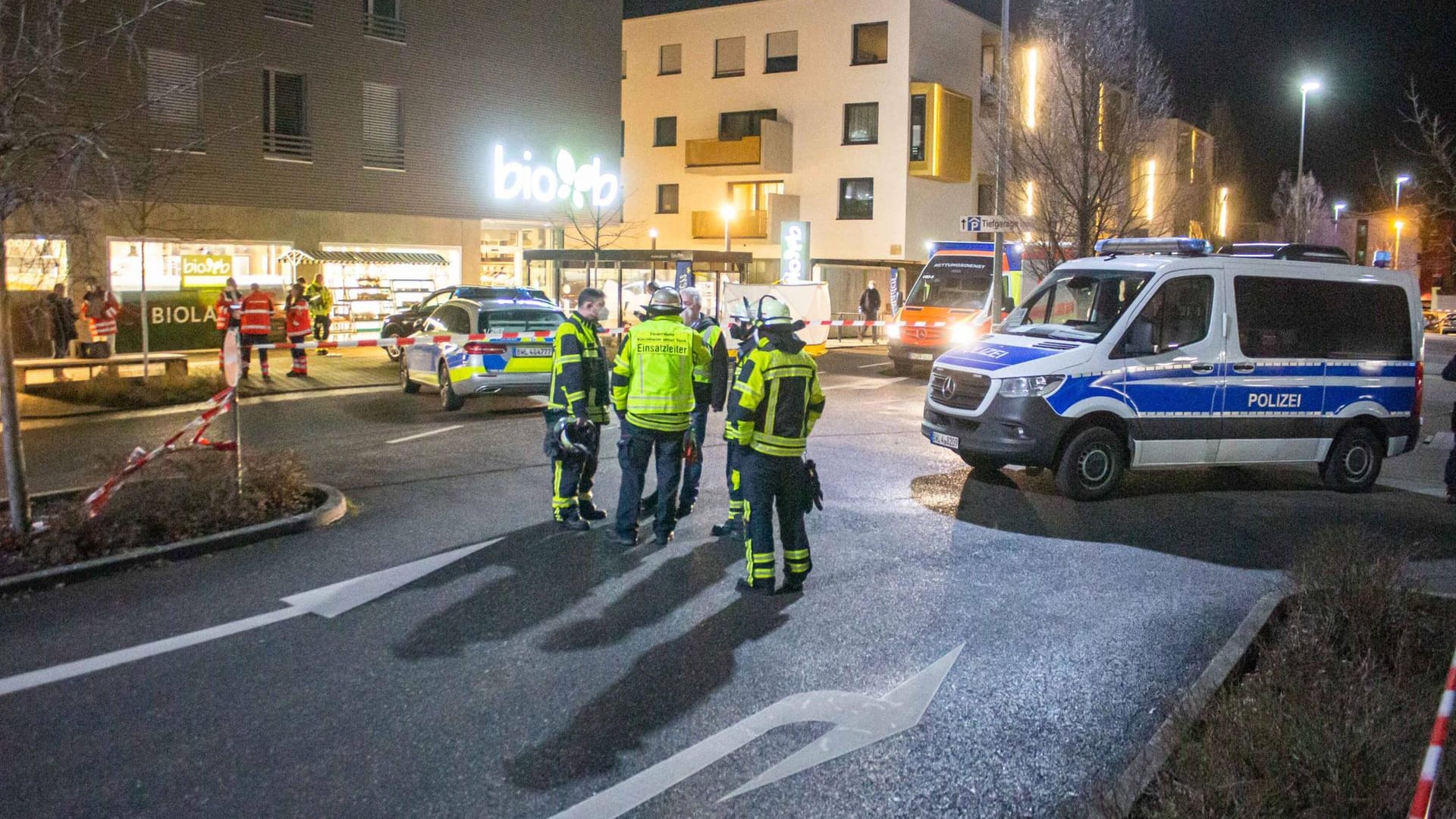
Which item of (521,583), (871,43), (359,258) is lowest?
(521,583)

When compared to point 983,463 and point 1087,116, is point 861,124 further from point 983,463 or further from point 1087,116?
point 983,463

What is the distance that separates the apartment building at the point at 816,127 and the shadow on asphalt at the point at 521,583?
3232 centimetres

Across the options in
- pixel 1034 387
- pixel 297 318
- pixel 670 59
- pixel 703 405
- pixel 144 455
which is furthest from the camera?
pixel 670 59

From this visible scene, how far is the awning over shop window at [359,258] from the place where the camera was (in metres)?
27.4

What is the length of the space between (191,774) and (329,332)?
22.9 metres

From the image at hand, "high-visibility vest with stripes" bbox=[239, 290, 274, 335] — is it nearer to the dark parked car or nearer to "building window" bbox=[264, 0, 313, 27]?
the dark parked car

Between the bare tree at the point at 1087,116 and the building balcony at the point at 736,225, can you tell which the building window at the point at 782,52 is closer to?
the building balcony at the point at 736,225

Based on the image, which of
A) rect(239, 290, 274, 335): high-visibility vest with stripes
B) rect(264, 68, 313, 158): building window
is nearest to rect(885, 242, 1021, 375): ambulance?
rect(239, 290, 274, 335): high-visibility vest with stripes

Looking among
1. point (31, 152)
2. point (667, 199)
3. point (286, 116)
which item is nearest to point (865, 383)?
point (31, 152)

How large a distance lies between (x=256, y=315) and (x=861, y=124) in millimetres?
28503

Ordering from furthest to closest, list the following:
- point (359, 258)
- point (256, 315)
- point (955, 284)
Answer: point (359, 258)
point (955, 284)
point (256, 315)

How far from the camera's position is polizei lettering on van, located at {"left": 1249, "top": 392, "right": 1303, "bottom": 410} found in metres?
11.1

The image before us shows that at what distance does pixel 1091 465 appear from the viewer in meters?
10.7

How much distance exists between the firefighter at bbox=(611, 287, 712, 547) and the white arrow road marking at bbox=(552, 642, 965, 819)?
9.68ft
